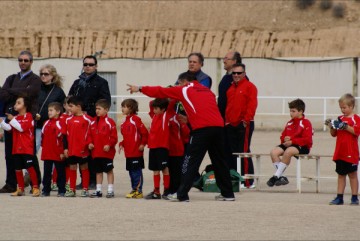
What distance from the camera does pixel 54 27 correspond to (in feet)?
178

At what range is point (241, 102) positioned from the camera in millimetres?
17078

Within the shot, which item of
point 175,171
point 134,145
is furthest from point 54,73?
point 175,171

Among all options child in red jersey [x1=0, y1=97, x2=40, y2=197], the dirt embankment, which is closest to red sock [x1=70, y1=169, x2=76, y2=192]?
child in red jersey [x1=0, y1=97, x2=40, y2=197]

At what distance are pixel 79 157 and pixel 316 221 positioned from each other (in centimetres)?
449

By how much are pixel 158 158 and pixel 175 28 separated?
38.4 m

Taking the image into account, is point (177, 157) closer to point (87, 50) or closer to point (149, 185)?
point (149, 185)

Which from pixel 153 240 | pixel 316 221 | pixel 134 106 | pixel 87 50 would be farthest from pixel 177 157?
pixel 87 50

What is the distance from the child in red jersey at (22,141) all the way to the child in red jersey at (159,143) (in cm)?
171

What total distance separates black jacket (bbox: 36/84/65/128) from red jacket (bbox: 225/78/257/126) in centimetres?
254

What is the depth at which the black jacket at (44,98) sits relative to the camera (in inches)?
661

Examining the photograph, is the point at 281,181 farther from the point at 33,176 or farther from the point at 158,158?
the point at 33,176

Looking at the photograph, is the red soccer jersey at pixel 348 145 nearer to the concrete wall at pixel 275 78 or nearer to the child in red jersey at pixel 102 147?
the child in red jersey at pixel 102 147

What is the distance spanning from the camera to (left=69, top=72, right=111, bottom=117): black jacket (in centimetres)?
1662

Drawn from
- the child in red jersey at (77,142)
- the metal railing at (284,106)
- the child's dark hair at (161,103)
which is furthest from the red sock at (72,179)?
the metal railing at (284,106)
